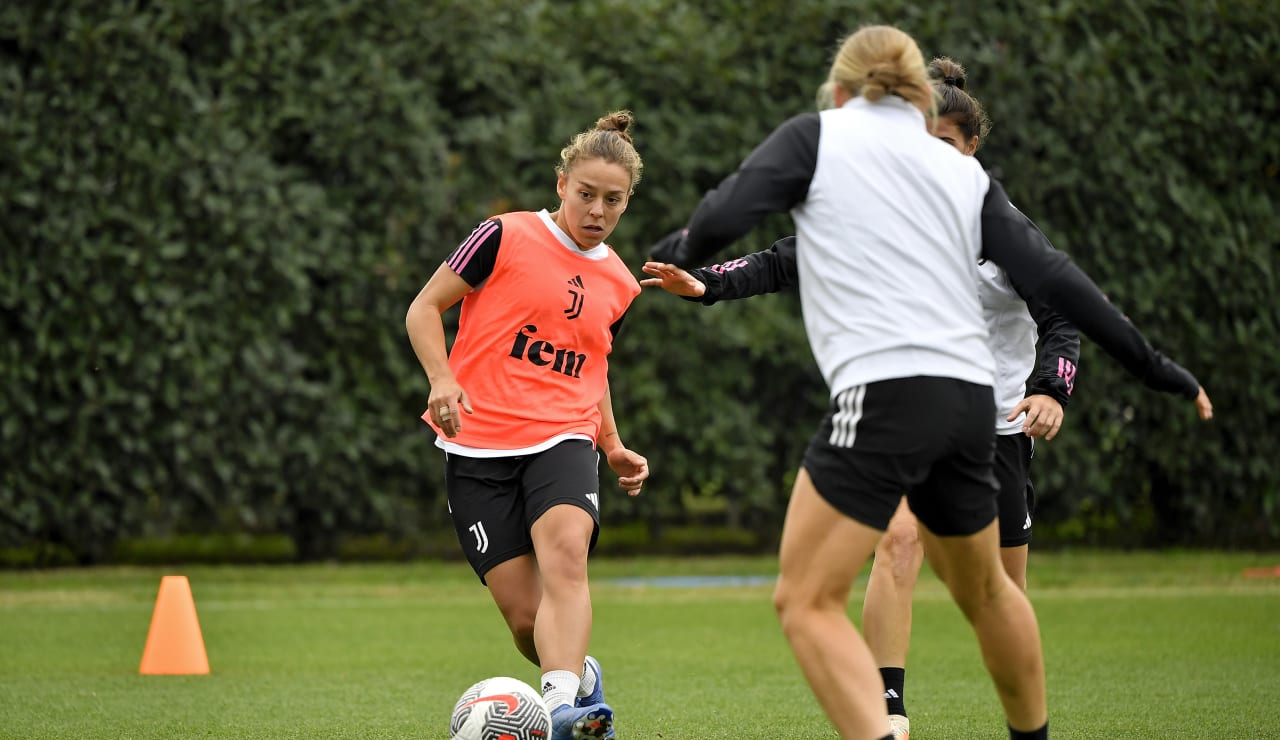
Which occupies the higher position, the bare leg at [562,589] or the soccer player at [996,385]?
the soccer player at [996,385]

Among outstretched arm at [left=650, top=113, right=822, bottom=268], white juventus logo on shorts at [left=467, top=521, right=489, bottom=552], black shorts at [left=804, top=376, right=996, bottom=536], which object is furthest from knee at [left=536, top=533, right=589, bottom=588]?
outstretched arm at [left=650, top=113, right=822, bottom=268]

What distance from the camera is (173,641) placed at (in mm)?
8117

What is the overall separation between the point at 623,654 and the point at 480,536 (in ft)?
11.8

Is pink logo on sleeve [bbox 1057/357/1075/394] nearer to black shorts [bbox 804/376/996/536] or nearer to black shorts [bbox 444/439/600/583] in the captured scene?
black shorts [bbox 804/376/996/536]

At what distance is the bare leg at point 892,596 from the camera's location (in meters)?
5.88

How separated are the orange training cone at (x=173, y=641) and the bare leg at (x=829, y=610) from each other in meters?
4.91

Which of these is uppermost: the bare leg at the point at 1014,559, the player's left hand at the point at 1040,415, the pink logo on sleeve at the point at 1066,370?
the pink logo on sleeve at the point at 1066,370

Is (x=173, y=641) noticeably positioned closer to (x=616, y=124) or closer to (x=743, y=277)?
(x=616, y=124)

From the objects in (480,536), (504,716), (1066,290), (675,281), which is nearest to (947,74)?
(675,281)

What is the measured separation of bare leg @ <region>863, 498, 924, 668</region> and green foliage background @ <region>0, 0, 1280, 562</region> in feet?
27.3

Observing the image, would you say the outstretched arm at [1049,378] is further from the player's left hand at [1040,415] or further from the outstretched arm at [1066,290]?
the outstretched arm at [1066,290]

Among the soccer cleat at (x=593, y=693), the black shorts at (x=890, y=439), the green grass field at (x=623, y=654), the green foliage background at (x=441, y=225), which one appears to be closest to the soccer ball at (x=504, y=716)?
the soccer cleat at (x=593, y=693)

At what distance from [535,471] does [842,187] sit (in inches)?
77.8

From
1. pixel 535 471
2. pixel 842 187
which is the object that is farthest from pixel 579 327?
pixel 842 187
